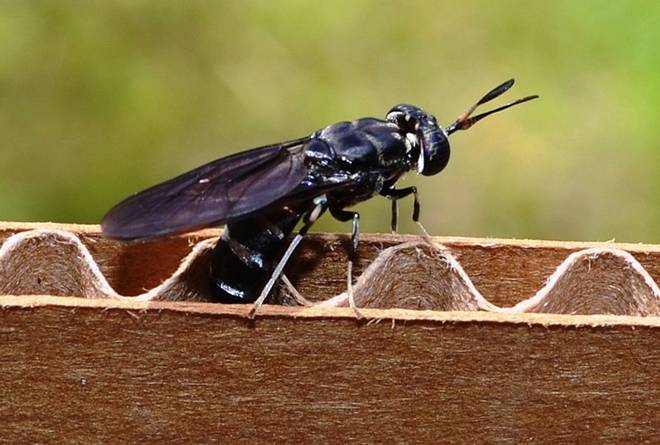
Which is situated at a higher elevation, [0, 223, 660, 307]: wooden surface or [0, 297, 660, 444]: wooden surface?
[0, 223, 660, 307]: wooden surface

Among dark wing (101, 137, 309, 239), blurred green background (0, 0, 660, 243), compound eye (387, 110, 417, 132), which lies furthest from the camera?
blurred green background (0, 0, 660, 243)

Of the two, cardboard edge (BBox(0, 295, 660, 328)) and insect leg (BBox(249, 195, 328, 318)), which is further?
insect leg (BBox(249, 195, 328, 318))

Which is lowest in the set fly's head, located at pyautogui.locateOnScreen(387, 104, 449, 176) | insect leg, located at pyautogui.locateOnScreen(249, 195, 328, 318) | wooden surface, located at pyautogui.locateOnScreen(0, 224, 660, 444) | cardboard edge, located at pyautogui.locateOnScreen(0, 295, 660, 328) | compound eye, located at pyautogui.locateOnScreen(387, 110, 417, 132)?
wooden surface, located at pyautogui.locateOnScreen(0, 224, 660, 444)

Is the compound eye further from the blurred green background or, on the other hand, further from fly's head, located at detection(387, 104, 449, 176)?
the blurred green background

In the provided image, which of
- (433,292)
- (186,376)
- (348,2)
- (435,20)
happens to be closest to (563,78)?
(435,20)

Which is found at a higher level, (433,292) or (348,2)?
(348,2)

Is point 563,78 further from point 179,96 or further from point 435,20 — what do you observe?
point 179,96

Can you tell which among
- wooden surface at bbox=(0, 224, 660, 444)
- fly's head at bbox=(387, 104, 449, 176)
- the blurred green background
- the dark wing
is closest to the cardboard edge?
wooden surface at bbox=(0, 224, 660, 444)

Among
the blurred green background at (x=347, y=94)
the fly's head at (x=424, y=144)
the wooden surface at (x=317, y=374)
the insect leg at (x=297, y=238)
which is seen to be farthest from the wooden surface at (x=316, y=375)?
the blurred green background at (x=347, y=94)
